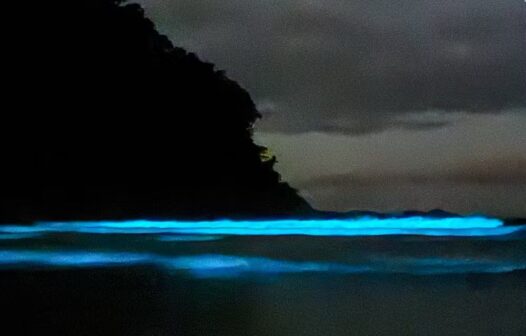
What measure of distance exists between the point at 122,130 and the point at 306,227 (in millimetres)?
418

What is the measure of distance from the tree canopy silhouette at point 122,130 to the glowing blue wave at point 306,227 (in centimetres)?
2

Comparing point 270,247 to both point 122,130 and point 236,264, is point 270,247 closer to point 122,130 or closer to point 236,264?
point 236,264

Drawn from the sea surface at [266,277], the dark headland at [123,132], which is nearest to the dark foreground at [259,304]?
the sea surface at [266,277]

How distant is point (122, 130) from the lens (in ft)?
5.82

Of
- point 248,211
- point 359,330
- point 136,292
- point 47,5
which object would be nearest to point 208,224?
point 248,211

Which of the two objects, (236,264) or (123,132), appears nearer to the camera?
(236,264)

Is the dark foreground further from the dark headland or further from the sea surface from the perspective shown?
the dark headland

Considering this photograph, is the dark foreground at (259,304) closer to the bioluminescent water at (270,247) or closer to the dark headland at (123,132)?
the bioluminescent water at (270,247)

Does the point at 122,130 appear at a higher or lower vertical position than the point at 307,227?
higher

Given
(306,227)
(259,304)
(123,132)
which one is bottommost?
(259,304)

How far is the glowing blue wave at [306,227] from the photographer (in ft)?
5.54

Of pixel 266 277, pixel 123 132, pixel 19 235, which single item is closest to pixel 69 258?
pixel 19 235

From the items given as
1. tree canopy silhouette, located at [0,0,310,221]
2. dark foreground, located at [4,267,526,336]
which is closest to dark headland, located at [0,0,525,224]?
tree canopy silhouette, located at [0,0,310,221]

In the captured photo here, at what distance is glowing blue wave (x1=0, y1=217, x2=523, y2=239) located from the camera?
1.69m
